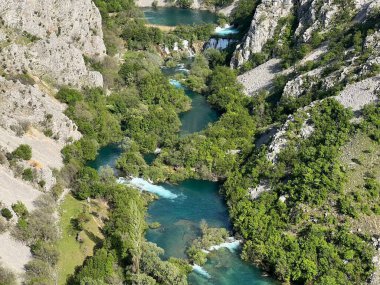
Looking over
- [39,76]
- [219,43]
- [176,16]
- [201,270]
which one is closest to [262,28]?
[219,43]

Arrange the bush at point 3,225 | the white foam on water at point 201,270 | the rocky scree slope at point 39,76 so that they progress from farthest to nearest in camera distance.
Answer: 1. the rocky scree slope at point 39,76
2. the white foam on water at point 201,270
3. the bush at point 3,225

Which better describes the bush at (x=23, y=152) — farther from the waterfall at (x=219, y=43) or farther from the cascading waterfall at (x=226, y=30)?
the cascading waterfall at (x=226, y=30)

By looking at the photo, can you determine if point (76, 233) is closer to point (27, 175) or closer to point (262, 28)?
point (27, 175)

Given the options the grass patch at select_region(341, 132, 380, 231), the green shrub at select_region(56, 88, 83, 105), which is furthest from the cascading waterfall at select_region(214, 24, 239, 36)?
the grass patch at select_region(341, 132, 380, 231)

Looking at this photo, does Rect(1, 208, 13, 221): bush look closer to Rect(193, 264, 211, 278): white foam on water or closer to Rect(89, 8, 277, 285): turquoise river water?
Rect(89, 8, 277, 285): turquoise river water

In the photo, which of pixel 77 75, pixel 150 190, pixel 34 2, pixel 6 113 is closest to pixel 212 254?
pixel 150 190

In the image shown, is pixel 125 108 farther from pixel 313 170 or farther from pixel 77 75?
pixel 313 170

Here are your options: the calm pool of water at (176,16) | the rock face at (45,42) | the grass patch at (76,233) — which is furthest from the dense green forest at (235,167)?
the calm pool of water at (176,16)
